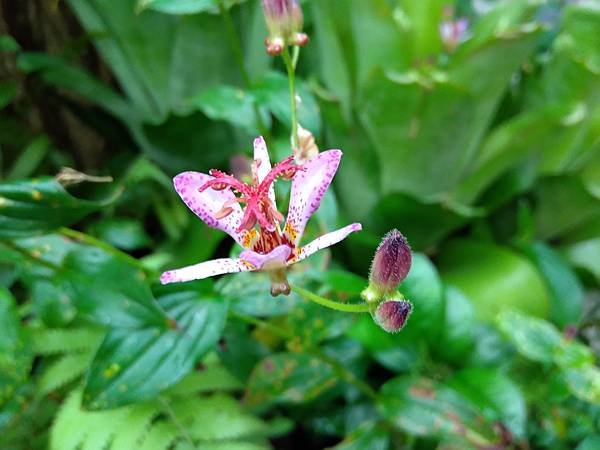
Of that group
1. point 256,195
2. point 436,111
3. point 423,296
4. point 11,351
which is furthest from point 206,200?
point 436,111

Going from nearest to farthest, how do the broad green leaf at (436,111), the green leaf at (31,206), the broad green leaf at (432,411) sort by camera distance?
the green leaf at (31,206) < the broad green leaf at (432,411) < the broad green leaf at (436,111)

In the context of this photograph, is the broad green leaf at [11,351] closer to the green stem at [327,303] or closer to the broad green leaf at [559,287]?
the green stem at [327,303]

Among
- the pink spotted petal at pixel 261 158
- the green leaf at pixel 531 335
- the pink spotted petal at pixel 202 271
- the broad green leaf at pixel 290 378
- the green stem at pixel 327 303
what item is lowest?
the green leaf at pixel 531 335

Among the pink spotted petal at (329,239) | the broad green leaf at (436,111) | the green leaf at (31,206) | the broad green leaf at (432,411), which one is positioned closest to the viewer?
the pink spotted petal at (329,239)

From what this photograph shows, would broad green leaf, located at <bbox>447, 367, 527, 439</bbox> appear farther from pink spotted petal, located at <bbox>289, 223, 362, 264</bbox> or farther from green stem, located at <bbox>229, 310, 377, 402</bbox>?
pink spotted petal, located at <bbox>289, 223, 362, 264</bbox>

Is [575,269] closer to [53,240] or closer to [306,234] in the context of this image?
[306,234]

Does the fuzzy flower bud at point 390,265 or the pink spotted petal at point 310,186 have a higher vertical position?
the pink spotted petal at point 310,186

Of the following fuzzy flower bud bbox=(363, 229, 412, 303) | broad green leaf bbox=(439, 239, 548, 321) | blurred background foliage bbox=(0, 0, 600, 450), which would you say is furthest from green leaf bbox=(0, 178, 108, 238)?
broad green leaf bbox=(439, 239, 548, 321)

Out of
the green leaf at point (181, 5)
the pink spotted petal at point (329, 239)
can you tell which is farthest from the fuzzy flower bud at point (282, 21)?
the pink spotted petal at point (329, 239)

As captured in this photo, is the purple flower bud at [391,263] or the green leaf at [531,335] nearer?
the purple flower bud at [391,263]
